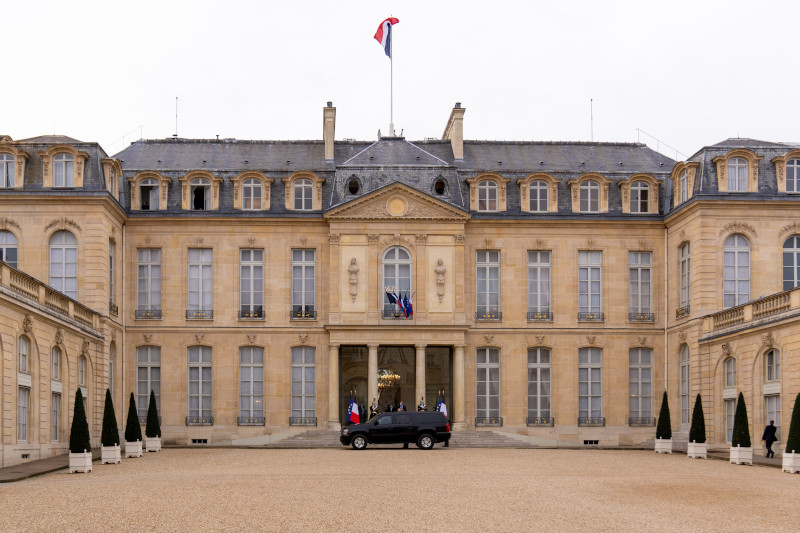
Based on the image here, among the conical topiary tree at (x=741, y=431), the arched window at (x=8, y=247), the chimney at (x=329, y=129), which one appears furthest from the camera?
the chimney at (x=329, y=129)

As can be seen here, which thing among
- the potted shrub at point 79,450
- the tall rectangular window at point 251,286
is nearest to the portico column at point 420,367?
the tall rectangular window at point 251,286

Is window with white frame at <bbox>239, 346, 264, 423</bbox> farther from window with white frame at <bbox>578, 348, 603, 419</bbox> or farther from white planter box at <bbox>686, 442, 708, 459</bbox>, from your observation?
white planter box at <bbox>686, 442, 708, 459</bbox>

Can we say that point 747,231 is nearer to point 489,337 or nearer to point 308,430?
point 489,337

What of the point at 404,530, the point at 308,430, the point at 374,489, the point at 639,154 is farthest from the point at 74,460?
Answer: the point at 639,154

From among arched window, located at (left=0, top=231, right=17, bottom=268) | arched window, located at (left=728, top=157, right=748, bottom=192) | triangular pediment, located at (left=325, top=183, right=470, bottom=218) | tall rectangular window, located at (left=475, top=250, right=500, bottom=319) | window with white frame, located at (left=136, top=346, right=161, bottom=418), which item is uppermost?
arched window, located at (left=728, top=157, right=748, bottom=192)

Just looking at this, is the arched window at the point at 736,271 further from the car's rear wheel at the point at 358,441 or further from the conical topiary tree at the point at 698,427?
the car's rear wheel at the point at 358,441

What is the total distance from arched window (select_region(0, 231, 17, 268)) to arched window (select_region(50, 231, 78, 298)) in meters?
1.33

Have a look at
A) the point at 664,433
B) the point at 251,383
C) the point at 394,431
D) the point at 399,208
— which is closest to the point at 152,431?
the point at 251,383

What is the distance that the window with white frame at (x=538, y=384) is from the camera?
46781mm

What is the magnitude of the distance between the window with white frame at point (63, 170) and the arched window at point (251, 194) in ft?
22.9

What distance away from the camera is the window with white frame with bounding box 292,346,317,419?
46531 millimetres

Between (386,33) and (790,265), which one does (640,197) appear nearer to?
(790,265)

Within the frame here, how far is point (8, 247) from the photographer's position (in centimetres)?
4303

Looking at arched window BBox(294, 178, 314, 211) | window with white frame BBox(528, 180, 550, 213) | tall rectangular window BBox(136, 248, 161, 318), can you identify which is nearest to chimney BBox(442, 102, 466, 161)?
window with white frame BBox(528, 180, 550, 213)
